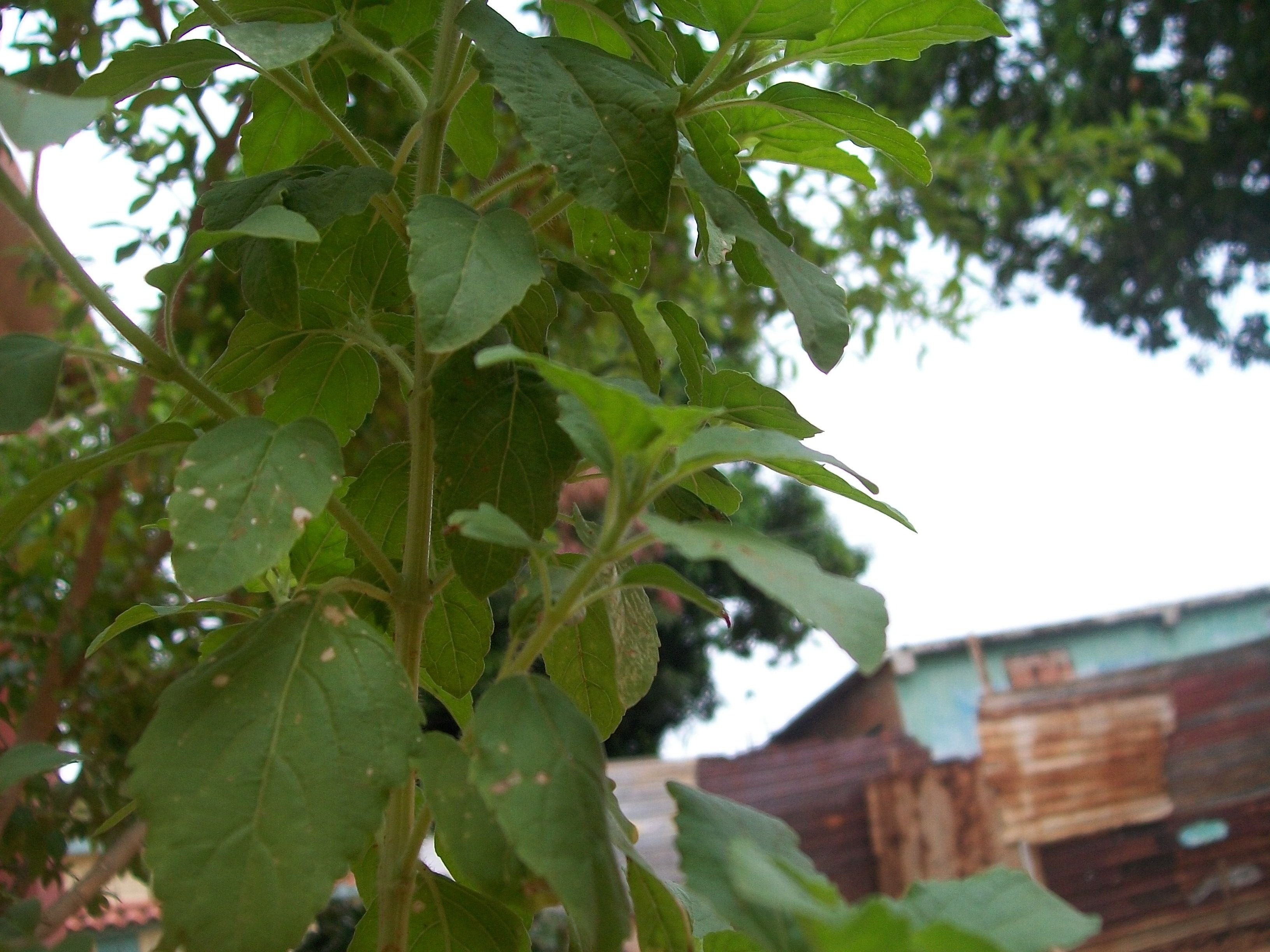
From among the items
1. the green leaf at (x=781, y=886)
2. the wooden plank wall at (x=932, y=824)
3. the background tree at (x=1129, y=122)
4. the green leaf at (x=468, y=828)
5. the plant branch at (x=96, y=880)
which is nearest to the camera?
the green leaf at (x=781, y=886)

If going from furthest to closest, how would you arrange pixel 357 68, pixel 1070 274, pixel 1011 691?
pixel 1070 274 → pixel 1011 691 → pixel 357 68

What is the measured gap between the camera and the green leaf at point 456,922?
1.37ft

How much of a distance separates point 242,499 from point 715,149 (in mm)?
252

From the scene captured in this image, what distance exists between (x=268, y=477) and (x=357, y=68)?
12.4 inches

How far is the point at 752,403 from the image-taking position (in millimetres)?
430

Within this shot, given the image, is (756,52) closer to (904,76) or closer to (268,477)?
(268,477)

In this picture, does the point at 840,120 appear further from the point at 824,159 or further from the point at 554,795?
the point at 554,795

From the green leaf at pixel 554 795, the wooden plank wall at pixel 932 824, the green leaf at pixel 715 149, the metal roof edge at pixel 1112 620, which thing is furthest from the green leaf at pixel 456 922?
the metal roof edge at pixel 1112 620

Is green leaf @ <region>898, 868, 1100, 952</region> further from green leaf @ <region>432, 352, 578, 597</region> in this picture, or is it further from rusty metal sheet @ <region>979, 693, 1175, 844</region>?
rusty metal sheet @ <region>979, 693, 1175, 844</region>

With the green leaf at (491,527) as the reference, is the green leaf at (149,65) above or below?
above

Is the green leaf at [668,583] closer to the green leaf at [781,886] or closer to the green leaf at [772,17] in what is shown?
the green leaf at [781,886]

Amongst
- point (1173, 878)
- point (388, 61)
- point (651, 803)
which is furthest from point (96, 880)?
point (1173, 878)

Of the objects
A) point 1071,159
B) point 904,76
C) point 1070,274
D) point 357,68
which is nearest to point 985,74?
point 904,76

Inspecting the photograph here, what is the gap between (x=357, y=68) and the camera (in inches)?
22.0
